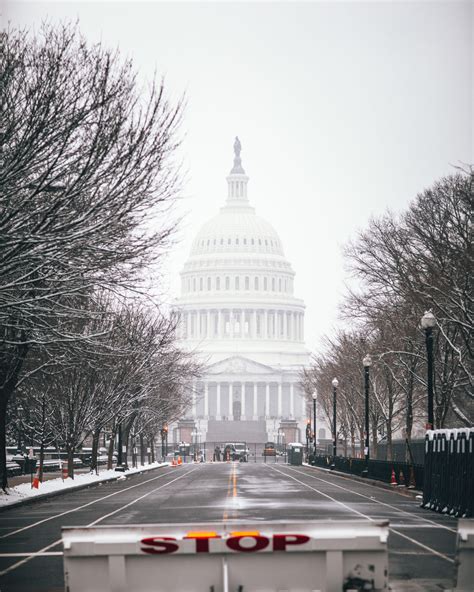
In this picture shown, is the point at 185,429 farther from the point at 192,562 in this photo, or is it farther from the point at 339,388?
the point at 192,562

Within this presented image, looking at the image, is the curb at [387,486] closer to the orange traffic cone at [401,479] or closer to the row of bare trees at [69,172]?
the orange traffic cone at [401,479]

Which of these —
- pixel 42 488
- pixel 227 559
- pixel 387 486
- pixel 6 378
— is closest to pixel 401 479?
pixel 387 486

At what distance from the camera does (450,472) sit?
3039 centimetres

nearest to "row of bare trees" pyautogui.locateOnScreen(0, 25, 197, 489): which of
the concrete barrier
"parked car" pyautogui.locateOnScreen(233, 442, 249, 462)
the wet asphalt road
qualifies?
the wet asphalt road

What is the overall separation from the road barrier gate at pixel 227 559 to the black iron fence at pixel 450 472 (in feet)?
56.8

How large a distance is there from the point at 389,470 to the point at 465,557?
121 feet

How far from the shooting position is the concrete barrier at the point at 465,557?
1182 centimetres

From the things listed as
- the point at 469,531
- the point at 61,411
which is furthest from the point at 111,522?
the point at 61,411

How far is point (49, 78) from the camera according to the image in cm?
2447

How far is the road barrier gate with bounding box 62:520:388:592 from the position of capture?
10.6 metres

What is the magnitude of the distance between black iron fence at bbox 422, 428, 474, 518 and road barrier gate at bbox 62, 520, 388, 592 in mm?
17305

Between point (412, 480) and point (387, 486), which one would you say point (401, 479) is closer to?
point (387, 486)

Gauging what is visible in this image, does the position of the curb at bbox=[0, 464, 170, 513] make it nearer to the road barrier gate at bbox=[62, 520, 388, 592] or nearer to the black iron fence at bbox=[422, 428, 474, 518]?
the black iron fence at bbox=[422, 428, 474, 518]

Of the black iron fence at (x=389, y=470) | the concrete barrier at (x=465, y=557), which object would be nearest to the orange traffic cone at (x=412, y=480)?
the black iron fence at (x=389, y=470)
